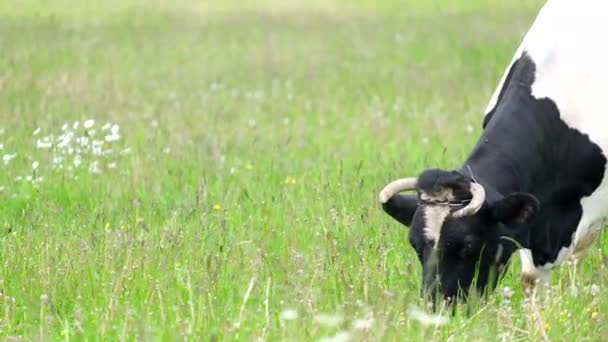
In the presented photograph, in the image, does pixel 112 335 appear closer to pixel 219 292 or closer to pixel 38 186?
pixel 219 292

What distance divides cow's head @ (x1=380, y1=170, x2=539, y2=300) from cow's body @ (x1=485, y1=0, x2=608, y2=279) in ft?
2.49

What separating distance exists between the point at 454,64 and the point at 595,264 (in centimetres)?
953

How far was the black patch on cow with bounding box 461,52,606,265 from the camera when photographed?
6.83 m

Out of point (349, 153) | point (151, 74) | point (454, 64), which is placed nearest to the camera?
point (349, 153)

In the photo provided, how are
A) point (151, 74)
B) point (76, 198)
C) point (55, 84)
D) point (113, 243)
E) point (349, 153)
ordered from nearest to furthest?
point (113, 243)
point (76, 198)
point (349, 153)
point (55, 84)
point (151, 74)

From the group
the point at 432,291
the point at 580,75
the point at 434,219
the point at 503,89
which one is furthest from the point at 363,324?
the point at 503,89

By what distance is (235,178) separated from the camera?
973 centimetres

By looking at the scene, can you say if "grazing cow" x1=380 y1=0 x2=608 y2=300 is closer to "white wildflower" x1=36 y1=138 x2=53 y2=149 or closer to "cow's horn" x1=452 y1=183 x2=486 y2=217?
"cow's horn" x1=452 y1=183 x2=486 y2=217

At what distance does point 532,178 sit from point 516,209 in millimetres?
786

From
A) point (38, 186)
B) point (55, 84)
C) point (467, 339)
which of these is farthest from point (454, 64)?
point (467, 339)

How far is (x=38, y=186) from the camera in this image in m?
9.04

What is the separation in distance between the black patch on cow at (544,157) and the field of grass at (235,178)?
269 mm

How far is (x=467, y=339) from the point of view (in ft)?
17.7

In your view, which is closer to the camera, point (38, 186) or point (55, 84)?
point (38, 186)
